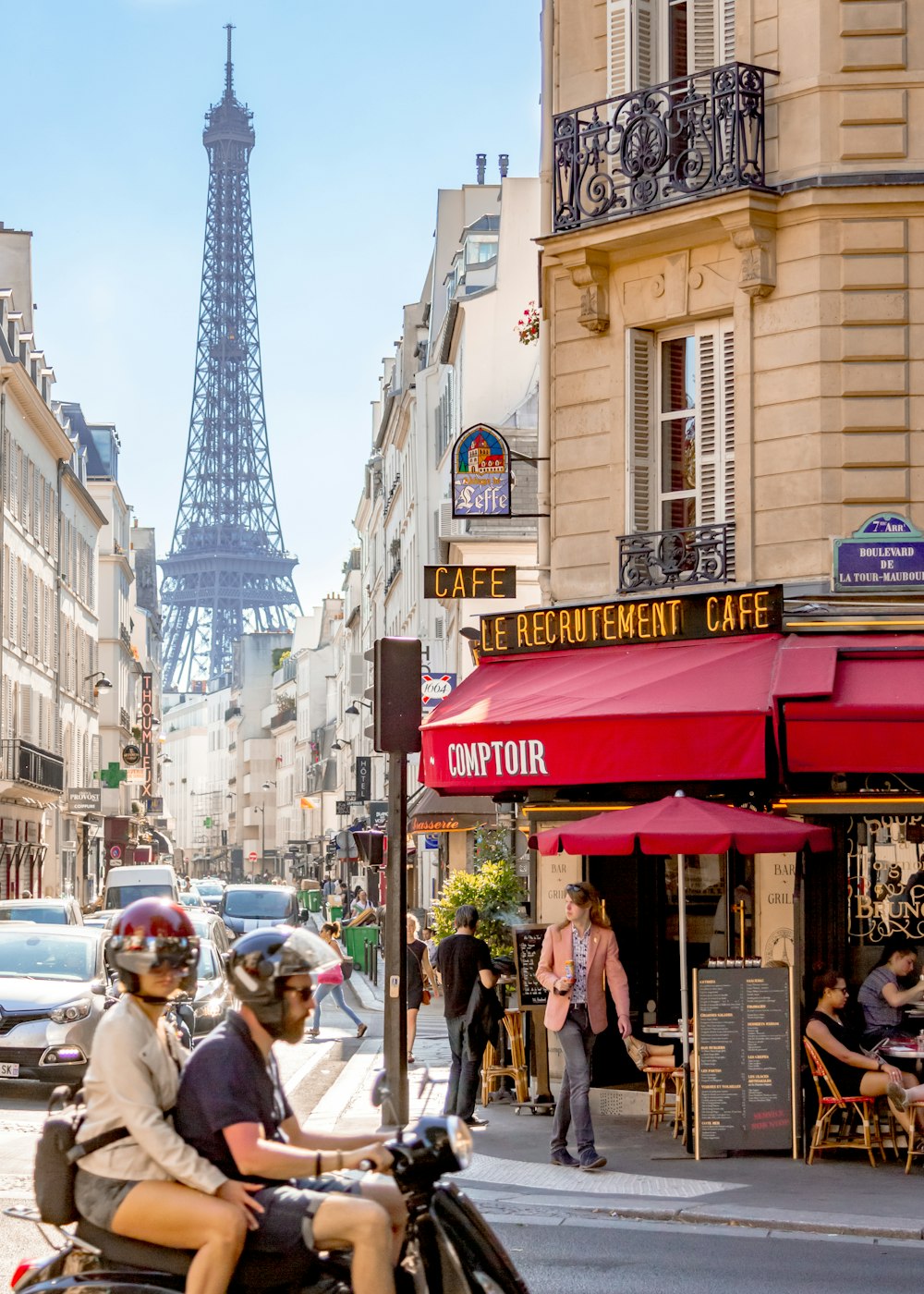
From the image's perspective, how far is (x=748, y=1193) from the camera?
38.3 feet

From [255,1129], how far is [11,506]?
47.9 m

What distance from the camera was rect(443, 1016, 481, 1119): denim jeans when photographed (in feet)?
49.1

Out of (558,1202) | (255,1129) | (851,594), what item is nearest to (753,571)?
(851,594)

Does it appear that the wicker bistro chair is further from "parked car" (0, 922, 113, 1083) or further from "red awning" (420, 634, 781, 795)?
"parked car" (0, 922, 113, 1083)

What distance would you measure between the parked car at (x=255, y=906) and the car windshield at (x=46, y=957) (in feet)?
89.9

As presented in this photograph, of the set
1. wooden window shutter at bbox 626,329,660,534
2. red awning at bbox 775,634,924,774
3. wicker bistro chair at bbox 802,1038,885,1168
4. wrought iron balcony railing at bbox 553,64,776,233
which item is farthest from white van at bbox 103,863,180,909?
wicker bistro chair at bbox 802,1038,885,1168

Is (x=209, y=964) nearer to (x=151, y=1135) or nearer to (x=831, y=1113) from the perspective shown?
(x=831, y=1113)

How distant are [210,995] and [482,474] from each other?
6254 mm

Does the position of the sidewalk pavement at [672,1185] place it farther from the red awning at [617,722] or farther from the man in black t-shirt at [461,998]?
the red awning at [617,722]

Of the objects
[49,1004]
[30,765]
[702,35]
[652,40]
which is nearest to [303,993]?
[49,1004]

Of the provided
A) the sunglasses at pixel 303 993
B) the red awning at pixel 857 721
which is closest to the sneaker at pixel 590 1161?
the red awning at pixel 857 721

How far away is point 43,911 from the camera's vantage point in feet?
77.0

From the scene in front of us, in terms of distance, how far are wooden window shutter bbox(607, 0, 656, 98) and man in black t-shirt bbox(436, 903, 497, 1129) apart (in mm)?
7501

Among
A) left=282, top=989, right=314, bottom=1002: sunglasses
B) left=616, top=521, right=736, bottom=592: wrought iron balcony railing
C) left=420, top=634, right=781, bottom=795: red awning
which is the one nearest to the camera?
left=282, top=989, right=314, bottom=1002: sunglasses
